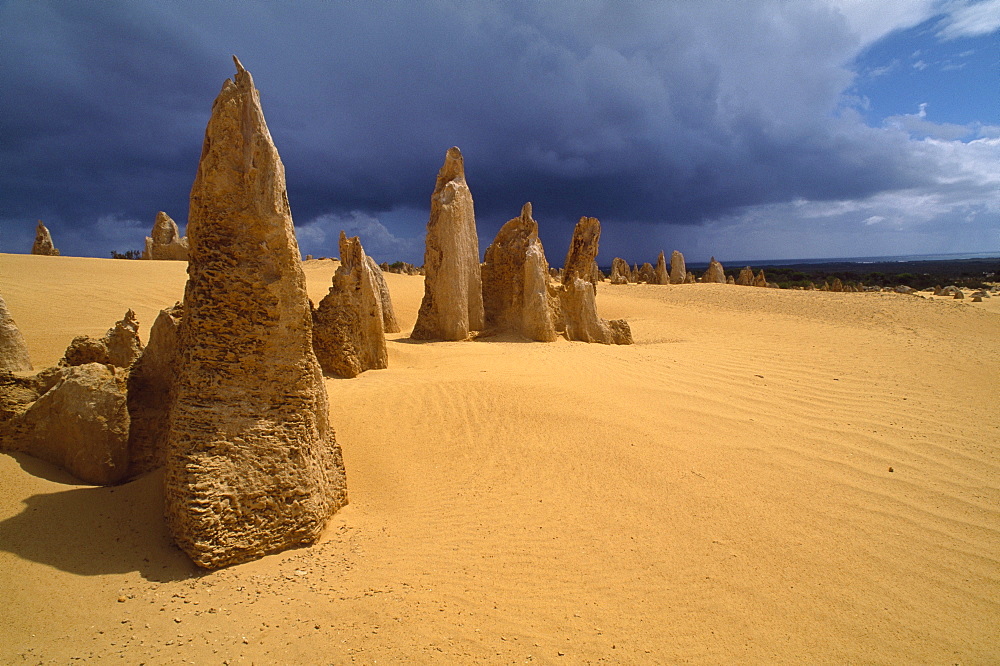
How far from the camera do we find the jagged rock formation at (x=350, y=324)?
20.1 ft

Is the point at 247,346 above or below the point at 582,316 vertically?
above

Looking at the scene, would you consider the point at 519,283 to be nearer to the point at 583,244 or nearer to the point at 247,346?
the point at 583,244

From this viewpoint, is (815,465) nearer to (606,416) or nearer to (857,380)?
(606,416)

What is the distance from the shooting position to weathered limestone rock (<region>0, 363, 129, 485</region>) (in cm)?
323

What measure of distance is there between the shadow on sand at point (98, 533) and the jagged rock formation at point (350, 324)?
3056mm

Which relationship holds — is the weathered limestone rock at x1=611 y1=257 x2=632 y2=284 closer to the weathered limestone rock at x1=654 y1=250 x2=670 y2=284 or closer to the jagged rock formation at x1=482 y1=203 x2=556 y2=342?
the weathered limestone rock at x1=654 y1=250 x2=670 y2=284

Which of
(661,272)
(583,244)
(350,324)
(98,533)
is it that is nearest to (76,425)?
(98,533)

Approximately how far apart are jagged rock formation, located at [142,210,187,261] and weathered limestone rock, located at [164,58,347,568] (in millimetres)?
20570

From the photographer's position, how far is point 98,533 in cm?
276

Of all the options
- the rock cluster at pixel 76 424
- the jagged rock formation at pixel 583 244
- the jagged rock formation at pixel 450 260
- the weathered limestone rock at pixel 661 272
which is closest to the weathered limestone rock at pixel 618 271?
the weathered limestone rock at pixel 661 272

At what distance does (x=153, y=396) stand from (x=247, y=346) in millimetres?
1235

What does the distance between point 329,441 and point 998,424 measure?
6980 mm

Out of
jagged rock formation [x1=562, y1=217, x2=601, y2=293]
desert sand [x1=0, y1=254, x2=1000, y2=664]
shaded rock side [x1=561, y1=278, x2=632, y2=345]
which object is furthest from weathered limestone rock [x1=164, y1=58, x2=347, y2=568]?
jagged rock formation [x1=562, y1=217, x2=601, y2=293]

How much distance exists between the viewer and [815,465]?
4.31 metres
